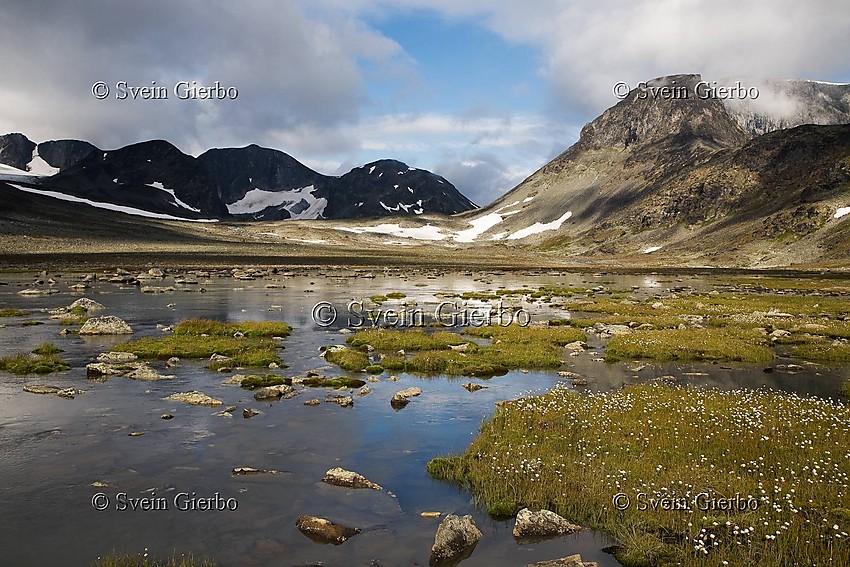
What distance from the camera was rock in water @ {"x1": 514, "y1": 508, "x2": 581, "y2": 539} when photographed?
13.4 metres

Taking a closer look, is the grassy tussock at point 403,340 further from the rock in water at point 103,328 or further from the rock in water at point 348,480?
the rock in water at point 348,480

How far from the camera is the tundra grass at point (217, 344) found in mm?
32469

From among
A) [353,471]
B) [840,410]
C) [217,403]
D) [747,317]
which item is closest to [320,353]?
[217,403]

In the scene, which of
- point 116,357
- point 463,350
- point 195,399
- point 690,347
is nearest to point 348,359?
point 463,350

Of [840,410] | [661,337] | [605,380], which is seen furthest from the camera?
[661,337]

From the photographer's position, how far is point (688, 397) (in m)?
24.0

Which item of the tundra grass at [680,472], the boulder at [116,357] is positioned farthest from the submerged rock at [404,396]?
the boulder at [116,357]

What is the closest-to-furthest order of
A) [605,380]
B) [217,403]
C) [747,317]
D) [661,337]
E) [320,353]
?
[217,403] → [605,380] → [320,353] → [661,337] → [747,317]

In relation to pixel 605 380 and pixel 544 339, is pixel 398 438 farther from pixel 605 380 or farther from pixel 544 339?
pixel 544 339

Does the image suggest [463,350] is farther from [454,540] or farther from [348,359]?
[454,540]

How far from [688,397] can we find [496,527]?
540 inches

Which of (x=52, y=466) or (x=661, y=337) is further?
(x=661, y=337)

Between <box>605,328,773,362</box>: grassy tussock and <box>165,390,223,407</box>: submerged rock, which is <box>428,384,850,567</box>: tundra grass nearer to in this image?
<box>165,390,223,407</box>: submerged rock

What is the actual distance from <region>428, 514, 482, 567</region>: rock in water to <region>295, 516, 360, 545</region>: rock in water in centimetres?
205
